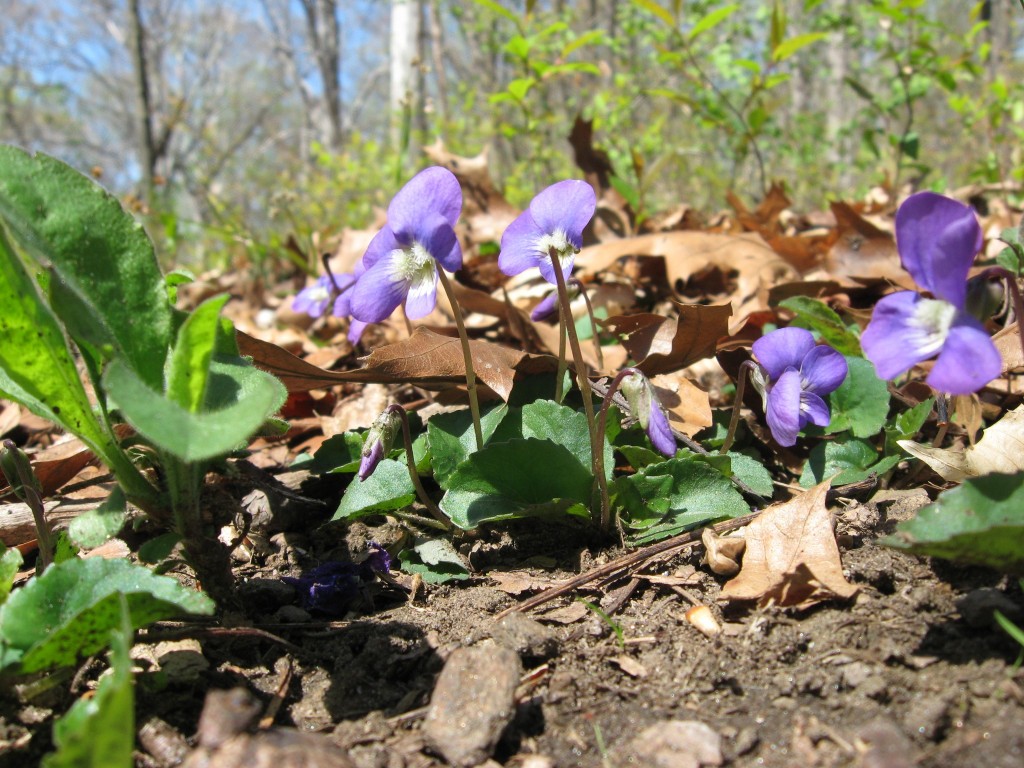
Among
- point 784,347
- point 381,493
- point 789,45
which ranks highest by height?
point 789,45

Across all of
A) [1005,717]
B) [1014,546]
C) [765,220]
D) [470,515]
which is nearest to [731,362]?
[470,515]

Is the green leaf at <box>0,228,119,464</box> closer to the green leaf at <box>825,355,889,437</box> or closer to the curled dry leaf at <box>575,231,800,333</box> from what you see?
the green leaf at <box>825,355,889,437</box>

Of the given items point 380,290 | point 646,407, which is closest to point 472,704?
point 646,407

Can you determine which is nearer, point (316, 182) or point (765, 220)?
point (765, 220)

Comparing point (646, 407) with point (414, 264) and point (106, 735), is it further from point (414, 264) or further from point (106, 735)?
point (106, 735)

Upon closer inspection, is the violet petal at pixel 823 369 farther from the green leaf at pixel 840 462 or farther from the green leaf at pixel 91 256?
the green leaf at pixel 91 256

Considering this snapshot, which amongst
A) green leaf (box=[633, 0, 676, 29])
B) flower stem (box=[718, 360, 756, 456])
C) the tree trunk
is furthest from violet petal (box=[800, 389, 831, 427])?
the tree trunk

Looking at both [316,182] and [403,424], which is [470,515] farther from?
[316,182]
